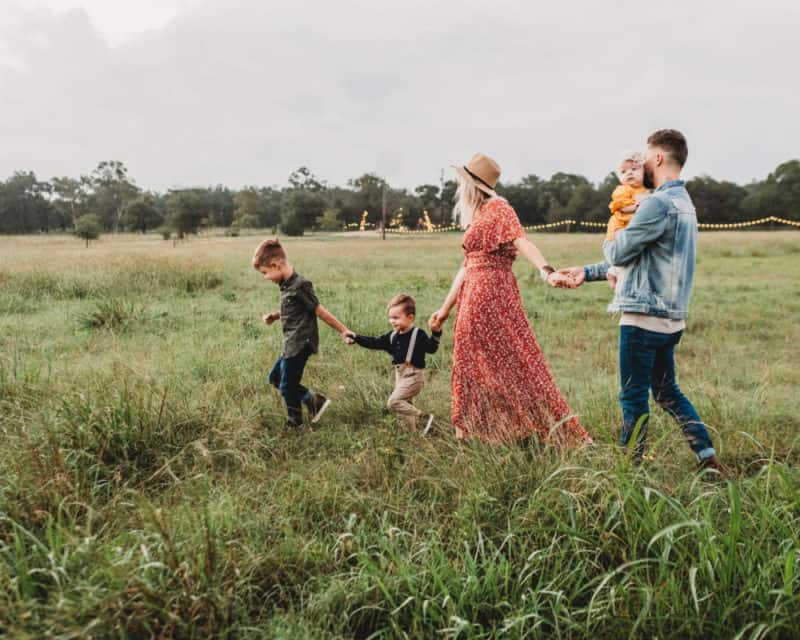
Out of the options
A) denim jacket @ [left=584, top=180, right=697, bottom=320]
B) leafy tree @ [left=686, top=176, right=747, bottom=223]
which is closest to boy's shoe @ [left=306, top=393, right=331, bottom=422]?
denim jacket @ [left=584, top=180, right=697, bottom=320]

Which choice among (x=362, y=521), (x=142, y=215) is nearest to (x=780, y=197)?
(x=362, y=521)

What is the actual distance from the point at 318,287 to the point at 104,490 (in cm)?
1108

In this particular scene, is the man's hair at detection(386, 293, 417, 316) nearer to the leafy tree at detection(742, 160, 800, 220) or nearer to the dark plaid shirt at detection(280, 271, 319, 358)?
Result: the dark plaid shirt at detection(280, 271, 319, 358)

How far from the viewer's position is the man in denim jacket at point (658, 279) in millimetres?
3350

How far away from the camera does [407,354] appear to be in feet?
14.6

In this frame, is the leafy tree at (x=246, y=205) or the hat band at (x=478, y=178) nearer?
the hat band at (x=478, y=178)

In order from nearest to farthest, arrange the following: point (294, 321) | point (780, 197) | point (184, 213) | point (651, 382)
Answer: point (651, 382), point (294, 321), point (780, 197), point (184, 213)

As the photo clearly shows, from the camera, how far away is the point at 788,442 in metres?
4.17

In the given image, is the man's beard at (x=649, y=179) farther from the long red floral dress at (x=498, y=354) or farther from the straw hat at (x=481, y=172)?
the straw hat at (x=481, y=172)

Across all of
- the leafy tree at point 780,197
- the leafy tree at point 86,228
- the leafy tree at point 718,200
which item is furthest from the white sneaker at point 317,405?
the leafy tree at point 718,200

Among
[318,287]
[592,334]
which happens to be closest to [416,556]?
[592,334]

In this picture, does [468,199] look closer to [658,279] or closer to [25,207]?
[658,279]

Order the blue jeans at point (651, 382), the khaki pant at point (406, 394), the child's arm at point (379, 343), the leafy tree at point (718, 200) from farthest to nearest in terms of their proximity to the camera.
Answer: the leafy tree at point (718, 200), the child's arm at point (379, 343), the khaki pant at point (406, 394), the blue jeans at point (651, 382)

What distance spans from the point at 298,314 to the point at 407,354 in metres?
0.99
